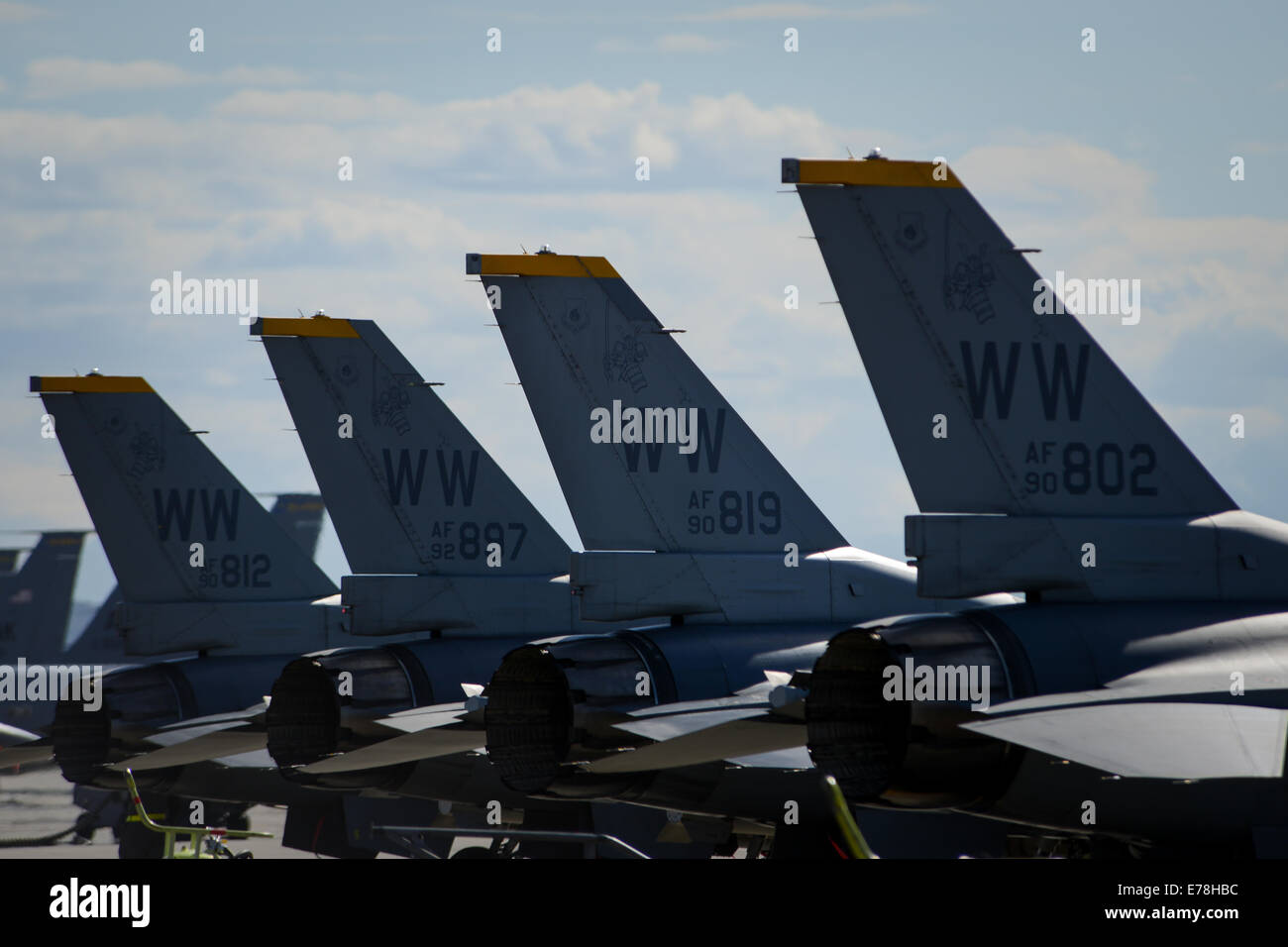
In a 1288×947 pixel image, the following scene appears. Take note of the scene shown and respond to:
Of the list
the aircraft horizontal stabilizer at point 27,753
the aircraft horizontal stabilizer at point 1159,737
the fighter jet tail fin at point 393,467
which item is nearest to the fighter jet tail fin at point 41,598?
the aircraft horizontal stabilizer at point 27,753

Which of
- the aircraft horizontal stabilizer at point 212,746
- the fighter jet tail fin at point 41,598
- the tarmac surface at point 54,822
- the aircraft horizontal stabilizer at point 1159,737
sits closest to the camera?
the aircraft horizontal stabilizer at point 1159,737

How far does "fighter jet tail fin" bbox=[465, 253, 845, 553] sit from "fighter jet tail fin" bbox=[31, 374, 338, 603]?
637 cm

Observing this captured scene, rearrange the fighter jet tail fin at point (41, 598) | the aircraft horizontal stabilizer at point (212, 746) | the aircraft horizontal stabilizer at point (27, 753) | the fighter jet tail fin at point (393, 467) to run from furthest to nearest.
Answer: the fighter jet tail fin at point (41, 598), the aircraft horizontal stabilizer at point (27, 753), the fighter jet tail fin at point (393, 467), the aircraft horizontal stabilizer at point (212, 746)

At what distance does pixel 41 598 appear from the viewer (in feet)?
137

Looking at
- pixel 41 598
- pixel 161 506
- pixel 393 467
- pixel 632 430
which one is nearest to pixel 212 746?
pixel 393 467

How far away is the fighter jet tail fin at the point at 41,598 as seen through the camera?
41000mm

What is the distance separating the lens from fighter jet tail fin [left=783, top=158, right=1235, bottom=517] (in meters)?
10.5

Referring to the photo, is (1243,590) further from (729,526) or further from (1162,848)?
(729,526)

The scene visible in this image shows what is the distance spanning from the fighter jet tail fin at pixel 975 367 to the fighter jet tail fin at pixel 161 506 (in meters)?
11.7

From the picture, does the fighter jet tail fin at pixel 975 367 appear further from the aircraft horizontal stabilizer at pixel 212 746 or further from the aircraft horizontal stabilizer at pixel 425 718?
the aircraft horizontal stabilizer at pixel 212 746

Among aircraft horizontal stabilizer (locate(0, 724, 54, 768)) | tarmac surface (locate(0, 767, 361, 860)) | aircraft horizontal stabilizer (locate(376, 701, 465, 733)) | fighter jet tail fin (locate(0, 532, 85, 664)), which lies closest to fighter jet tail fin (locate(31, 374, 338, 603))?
aircraft horizontal stabilizer (locate(0, 724, 54, 768))

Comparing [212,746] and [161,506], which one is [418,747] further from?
[161,506]

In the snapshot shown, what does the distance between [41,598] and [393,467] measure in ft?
89.5
